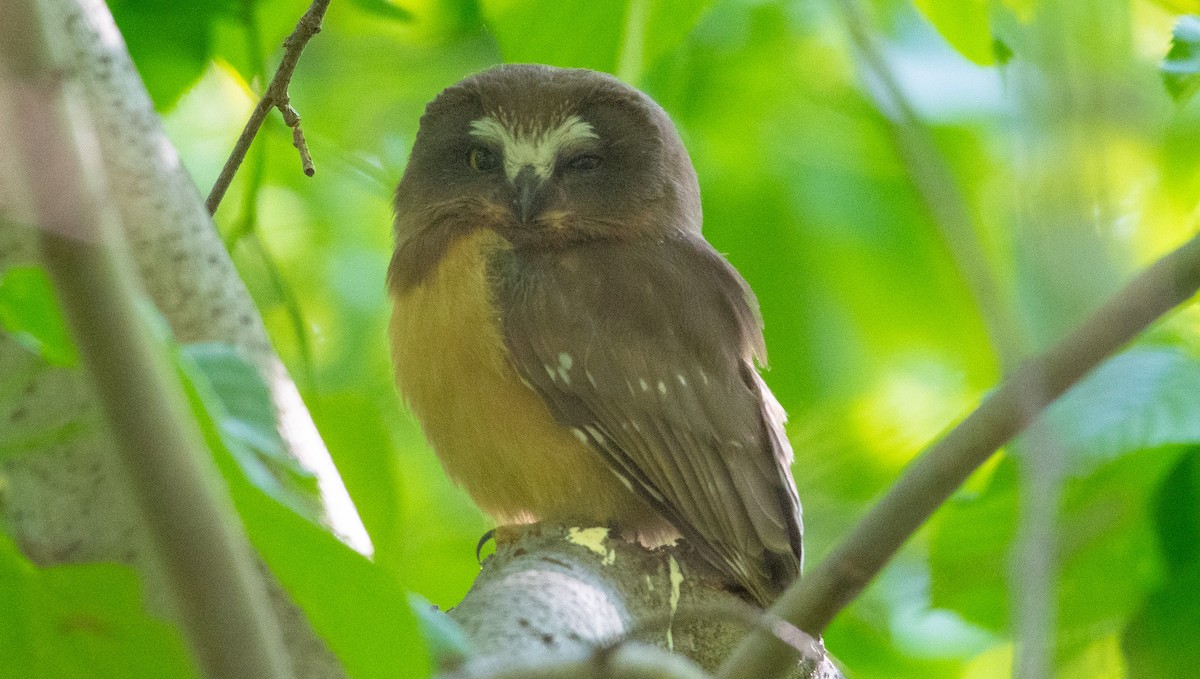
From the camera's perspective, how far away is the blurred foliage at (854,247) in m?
1.20

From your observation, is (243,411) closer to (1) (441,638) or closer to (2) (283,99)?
(1) (441,638)

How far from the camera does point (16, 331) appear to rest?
1.26 meters

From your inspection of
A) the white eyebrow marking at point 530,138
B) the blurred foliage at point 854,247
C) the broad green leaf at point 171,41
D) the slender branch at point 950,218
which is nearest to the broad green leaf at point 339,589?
the blurred foliage at point 854,247

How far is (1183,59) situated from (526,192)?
1.90 m

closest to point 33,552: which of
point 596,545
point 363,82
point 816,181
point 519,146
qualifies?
point 596,545

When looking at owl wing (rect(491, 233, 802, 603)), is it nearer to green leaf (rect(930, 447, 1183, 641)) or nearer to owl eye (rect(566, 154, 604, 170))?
owl eye (rect(566, 154, 604, 170))

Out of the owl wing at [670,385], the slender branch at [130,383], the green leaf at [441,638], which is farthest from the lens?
the owl wing at [670,385]

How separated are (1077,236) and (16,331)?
40.0 inches

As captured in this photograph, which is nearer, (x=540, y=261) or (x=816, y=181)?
(x=540, y=261)

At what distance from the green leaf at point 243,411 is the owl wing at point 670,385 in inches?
86.2

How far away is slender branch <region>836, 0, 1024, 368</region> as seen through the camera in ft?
4.30

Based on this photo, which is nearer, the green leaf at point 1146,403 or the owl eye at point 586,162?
the green leaf at point 1146,403

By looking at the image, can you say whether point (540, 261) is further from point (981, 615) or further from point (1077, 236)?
point (1077, 236)

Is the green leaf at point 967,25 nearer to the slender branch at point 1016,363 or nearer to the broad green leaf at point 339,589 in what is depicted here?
the slender branch at point 1016,363
